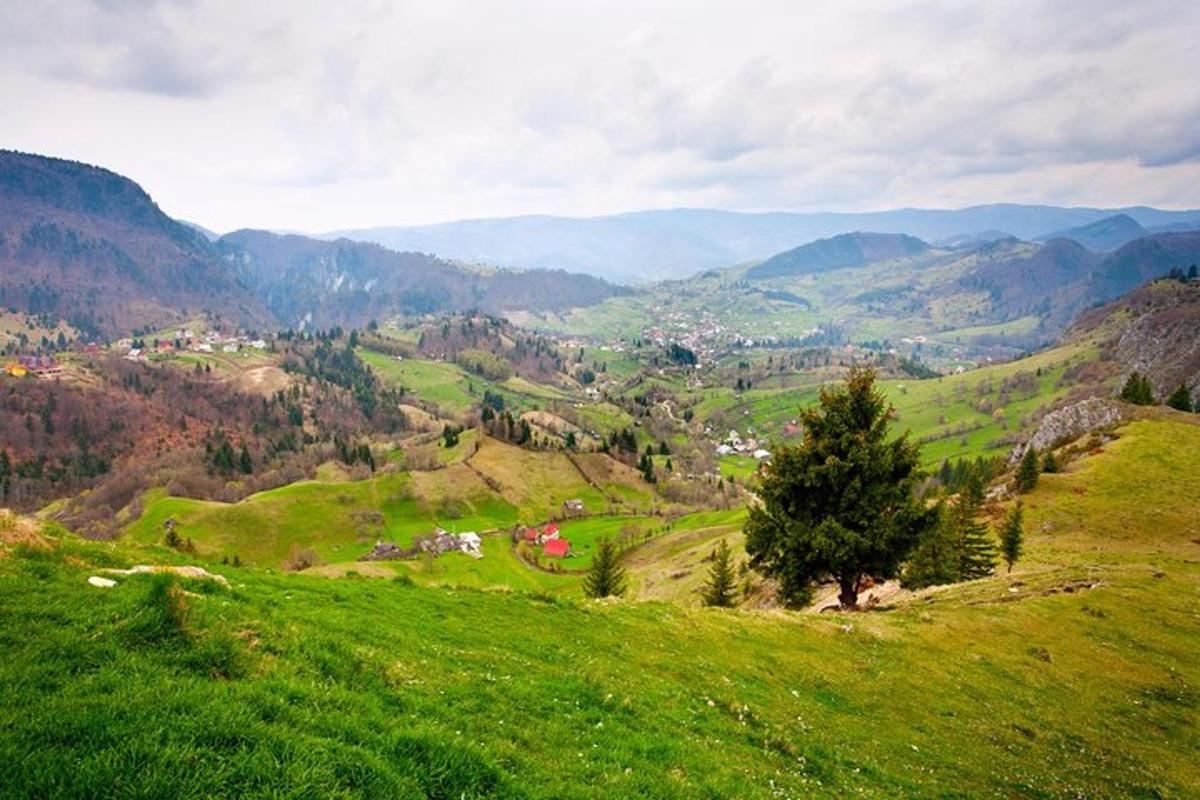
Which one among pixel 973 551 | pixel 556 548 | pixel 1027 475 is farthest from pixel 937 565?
pixel 556 548

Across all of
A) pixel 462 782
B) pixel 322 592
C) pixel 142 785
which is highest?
pixel 142 785

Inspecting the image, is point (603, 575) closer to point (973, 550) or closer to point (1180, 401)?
point (973, 550)

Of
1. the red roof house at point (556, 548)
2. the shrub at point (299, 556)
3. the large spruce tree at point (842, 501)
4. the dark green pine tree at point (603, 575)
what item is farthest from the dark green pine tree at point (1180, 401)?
the shrub at point (299, 556)

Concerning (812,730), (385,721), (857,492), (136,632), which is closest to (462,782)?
(385,721)

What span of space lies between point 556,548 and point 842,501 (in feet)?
445

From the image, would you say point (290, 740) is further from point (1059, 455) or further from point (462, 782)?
point (1059, 455)

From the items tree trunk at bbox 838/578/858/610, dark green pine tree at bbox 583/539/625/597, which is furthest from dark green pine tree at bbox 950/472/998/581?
dark green pine tree at bbox 583/539/625/597

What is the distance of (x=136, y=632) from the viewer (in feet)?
34.3

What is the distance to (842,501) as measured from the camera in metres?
35.0

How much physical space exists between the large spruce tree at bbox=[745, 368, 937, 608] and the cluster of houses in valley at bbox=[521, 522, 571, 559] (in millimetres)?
129374

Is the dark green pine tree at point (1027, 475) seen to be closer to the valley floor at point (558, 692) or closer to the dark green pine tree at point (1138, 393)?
the valley floor at point (558, 692)

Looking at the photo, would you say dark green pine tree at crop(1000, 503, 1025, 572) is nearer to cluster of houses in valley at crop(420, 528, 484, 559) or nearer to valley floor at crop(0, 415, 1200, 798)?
valley floor at crop(0, 415, 1200, 798)

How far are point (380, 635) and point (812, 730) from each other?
503 inches

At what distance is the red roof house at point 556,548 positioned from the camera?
16112cm
